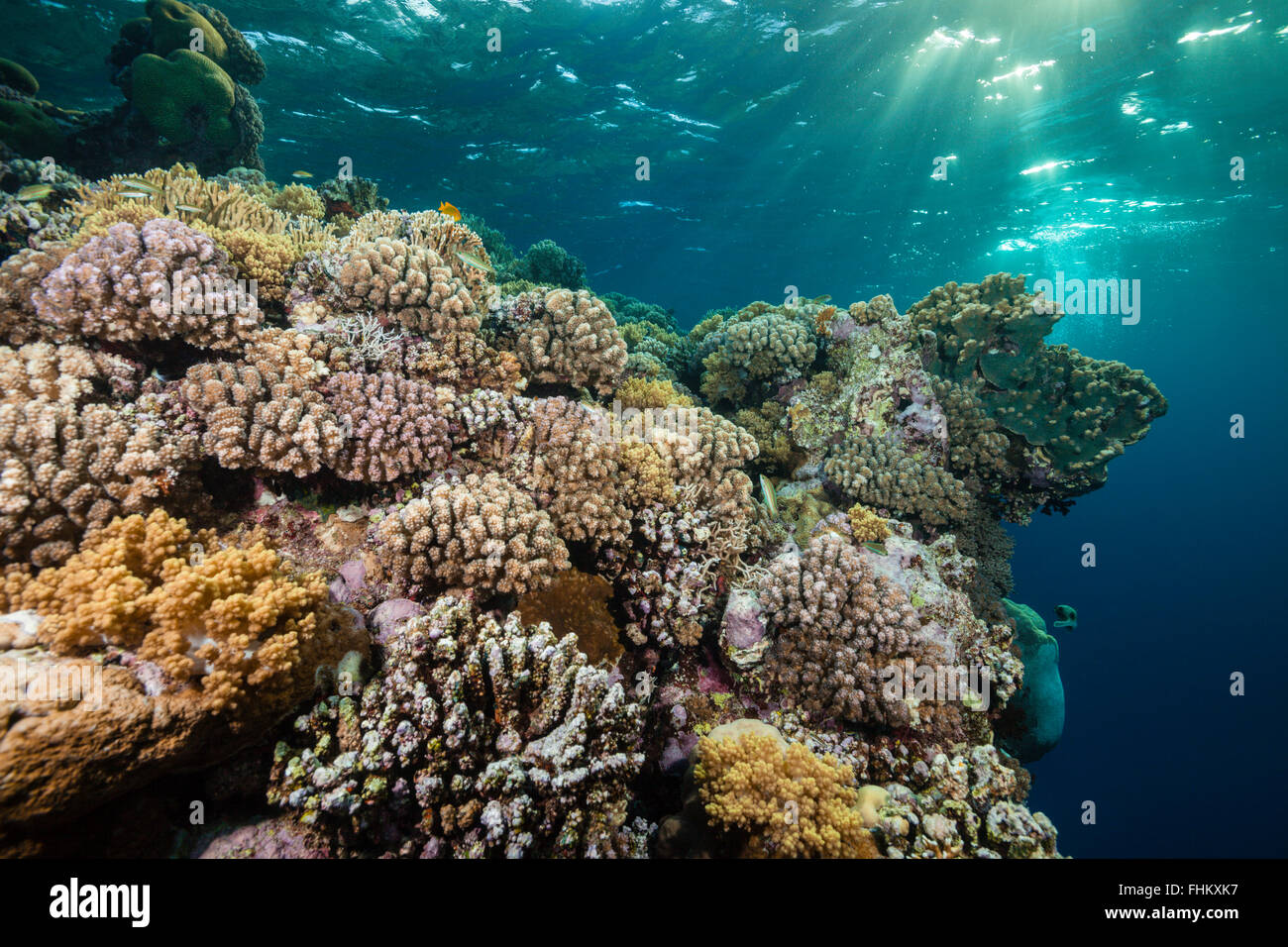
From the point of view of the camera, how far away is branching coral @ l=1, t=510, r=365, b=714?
104 inches

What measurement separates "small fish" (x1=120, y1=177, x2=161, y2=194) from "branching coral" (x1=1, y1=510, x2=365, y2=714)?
6081 millimetres

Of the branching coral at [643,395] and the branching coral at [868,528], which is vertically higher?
the branching coral at [643,395]

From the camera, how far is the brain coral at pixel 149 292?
4.37 meters

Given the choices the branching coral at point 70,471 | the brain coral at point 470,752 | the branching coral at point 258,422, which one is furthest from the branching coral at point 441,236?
the brain coral at point 470,752

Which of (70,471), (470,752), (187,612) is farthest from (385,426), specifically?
(470,752)

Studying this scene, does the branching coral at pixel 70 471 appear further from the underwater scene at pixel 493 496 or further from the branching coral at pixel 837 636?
the branching coral at pixel 837 636

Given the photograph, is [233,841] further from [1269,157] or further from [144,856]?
[1269,157]

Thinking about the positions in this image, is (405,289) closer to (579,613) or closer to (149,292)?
(149,292)

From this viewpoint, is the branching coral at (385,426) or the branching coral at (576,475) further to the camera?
the branching coral at (576,475)

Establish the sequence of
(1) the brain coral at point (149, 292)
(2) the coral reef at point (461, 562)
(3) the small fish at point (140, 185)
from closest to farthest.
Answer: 1. (2) the coral reef at point (461, 562)
2. (1) the brain coral at point (149, 292)
3. (3) the small fish at point (140, 185)

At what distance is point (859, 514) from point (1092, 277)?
68471mm

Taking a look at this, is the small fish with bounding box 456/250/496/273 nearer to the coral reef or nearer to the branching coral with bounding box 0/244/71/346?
the coral reef

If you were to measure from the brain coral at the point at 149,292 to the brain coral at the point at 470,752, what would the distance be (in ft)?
13.2
